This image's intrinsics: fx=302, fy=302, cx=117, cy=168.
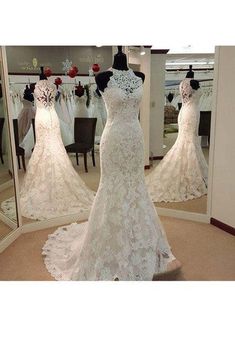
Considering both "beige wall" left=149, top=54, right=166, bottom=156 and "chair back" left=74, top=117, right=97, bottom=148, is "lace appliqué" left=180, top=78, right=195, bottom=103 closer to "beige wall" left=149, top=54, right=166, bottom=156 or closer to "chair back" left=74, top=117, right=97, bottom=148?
"beige wall" left=149, top=54, right=166, bottom=156

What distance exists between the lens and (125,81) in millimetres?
1755

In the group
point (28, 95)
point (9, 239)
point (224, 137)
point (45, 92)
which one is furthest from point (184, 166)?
point (9, 239)

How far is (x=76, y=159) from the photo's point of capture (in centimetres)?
291

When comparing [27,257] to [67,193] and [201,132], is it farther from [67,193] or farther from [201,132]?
[201,132]

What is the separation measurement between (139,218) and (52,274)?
2.39 feet

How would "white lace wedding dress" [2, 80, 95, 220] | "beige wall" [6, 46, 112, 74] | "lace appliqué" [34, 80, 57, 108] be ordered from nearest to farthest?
"beige wall" [6, 46, 112, 74], "lace appliqué" [34, 80, 57, 108], "white lace wedding dress" [2, 80, 95, 220]

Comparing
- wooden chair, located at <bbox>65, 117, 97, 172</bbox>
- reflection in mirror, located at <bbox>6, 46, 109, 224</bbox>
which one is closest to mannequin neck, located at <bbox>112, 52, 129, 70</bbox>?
reflection in mirror, located at <bbox>6, 46, 109, 224</bbox>

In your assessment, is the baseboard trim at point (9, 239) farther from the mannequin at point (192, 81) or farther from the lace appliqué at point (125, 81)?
the mannequin at point (192, 81)

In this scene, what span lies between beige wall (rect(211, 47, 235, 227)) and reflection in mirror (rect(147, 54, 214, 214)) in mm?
75

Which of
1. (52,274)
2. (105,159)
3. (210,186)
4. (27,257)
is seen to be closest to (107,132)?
(105,159)

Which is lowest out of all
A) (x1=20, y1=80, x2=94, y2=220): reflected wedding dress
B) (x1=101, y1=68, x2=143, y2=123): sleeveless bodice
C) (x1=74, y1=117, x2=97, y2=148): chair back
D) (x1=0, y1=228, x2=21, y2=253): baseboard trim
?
(x1=0, y1=228, x2=21, y2=253): baseboard trim

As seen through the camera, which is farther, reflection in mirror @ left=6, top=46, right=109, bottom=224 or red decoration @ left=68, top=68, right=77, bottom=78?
red decoration @ left=68, top=68, right=77, bottom=78

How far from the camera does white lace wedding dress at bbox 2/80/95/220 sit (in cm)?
282

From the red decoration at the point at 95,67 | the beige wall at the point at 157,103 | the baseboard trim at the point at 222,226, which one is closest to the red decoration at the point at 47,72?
the red decoration at the point at 95,67
